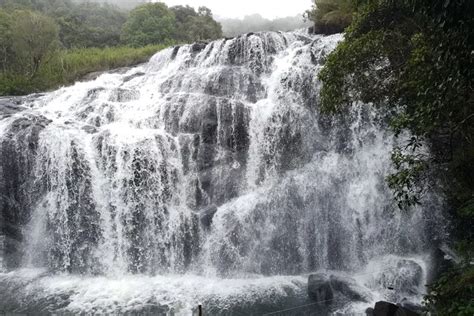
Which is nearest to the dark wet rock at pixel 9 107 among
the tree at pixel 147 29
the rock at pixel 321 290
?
the rock at pixel 321 290

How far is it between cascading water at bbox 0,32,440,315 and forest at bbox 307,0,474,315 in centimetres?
211

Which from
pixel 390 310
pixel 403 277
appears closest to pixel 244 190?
pixel 403 277

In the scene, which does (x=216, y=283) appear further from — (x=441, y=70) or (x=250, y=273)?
(x=441, y=70)

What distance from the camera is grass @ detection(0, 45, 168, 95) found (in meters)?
23.2

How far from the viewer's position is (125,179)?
48.8 ft

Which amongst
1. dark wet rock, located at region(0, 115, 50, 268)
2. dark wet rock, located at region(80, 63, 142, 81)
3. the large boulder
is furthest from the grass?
the large boulder

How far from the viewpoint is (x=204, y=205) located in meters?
14.9

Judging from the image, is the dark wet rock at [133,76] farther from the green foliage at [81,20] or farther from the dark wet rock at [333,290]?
the green foliage at [81,20]

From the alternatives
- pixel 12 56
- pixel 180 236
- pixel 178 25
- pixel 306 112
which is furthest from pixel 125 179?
pixel 178 25

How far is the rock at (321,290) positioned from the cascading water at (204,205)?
0.42 m

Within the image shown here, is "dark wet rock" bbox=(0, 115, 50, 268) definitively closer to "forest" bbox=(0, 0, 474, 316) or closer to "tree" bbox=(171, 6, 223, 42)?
"forest" bbox=(0, 0, 474, 316)

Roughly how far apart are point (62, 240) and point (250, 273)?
6.73 m

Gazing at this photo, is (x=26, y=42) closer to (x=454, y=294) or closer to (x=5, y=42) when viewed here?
(x=5, y=42)

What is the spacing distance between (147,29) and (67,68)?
1298 cm
